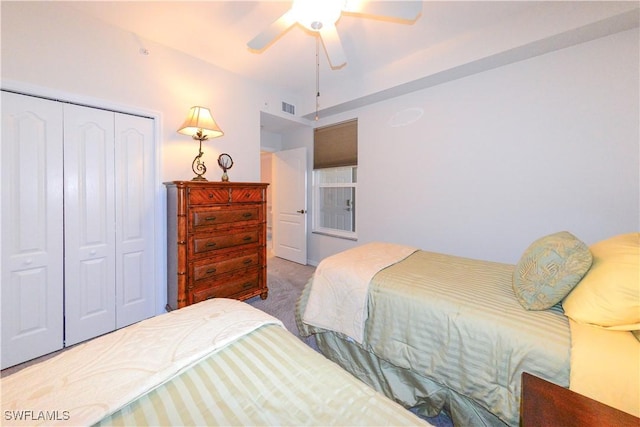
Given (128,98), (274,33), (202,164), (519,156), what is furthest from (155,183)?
(519,156)

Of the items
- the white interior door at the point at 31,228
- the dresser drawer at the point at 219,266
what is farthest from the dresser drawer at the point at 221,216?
the white interior door at the point at 31,228

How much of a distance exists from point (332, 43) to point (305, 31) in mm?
779

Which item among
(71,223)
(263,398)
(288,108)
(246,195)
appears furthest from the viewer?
(288,108)

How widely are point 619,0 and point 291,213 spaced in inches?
165

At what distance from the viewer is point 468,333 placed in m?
1.21

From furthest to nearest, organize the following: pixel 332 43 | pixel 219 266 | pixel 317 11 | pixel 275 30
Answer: pixel 219 266 → pixel 332 43 → pixel 275 30 → pixel 317 11

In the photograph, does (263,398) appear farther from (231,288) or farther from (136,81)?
(136,81)

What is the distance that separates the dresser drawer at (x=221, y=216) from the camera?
2318mm

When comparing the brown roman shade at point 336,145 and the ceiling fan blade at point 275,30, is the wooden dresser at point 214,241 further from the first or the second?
the brown roman shade at point 336,145

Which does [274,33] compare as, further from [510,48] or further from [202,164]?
[510,48]

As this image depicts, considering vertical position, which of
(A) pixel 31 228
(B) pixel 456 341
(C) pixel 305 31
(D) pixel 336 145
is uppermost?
(C) pixel 305 31

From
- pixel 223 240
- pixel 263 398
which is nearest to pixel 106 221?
pixel 223 240

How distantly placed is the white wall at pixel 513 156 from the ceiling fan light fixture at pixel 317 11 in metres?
1.91

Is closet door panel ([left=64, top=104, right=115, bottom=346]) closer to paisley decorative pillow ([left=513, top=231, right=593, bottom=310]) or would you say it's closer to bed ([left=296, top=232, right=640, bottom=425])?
bed ([left=296, top=232, right=640, bottom=425])
